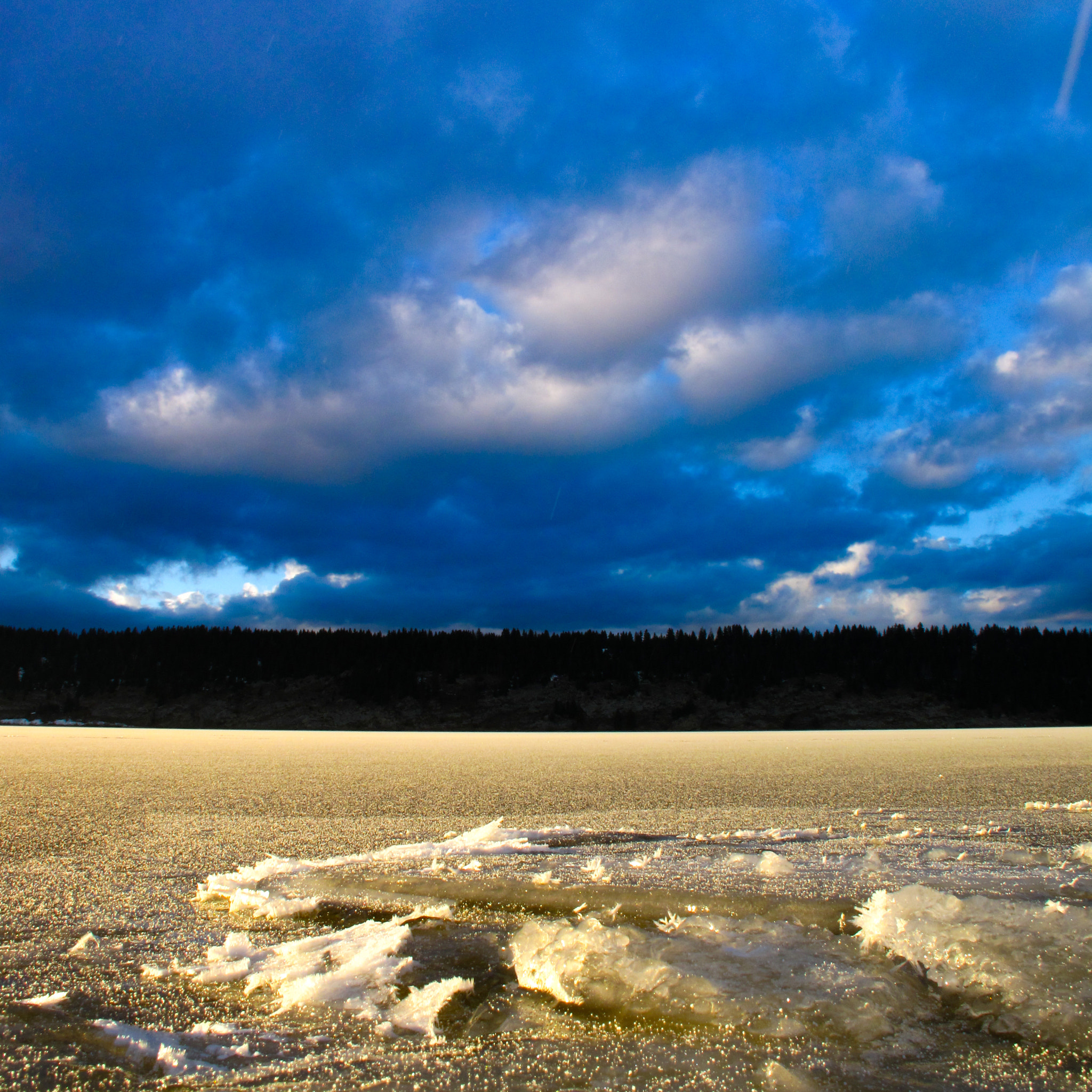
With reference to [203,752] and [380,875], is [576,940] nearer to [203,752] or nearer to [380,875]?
[380,875]

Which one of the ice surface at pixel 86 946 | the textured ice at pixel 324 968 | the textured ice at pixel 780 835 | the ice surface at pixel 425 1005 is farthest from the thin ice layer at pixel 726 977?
the textured ice at pixel 780 835

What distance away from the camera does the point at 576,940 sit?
1591 millimetres

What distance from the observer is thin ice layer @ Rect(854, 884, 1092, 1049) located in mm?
1360

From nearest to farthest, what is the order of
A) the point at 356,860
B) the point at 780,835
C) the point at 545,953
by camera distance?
1. the point at 545,953
2. the point at 356,860
3. the point at 780,835

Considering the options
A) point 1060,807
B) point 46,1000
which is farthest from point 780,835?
point 46,1000

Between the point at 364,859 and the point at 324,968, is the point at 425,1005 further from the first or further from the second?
the point at 364,859

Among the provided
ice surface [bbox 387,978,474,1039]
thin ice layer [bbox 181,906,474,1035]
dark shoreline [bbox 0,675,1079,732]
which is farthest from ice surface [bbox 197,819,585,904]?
dark shoreline [bbox 0,675,1079,732]

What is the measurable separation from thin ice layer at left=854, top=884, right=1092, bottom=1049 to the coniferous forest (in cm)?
4660

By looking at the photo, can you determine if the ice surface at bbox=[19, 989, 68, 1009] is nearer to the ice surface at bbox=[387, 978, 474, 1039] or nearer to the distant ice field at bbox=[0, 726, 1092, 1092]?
the distant ice field at bbox=[0, 726, 1092, 1092]

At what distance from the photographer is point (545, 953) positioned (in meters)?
1.59

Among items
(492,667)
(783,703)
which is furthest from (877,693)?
(492,667)

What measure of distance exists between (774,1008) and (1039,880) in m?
1.36

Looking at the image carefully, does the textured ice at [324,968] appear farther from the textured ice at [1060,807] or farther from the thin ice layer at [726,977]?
the textured ice at [1060,807]

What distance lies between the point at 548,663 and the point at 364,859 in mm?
51299
